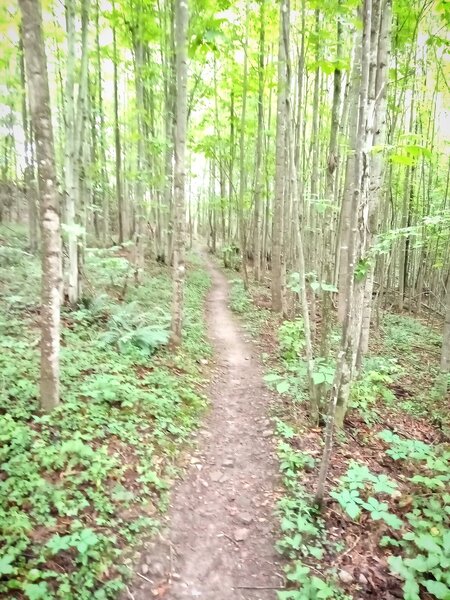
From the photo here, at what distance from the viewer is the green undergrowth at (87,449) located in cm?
335

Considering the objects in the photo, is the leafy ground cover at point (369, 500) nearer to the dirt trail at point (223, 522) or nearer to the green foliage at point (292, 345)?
the dirt trail at point (223, 522)

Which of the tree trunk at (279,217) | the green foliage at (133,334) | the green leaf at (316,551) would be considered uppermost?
the tree trunk at (279,217)

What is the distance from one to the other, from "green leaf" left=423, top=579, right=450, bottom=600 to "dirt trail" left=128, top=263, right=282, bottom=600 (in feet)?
4.22

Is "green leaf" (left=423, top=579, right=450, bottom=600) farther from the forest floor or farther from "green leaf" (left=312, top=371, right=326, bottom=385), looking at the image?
"green leaf" (left=312, top=371, right=326, bottom=385)

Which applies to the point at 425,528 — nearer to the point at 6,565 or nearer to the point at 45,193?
the point at 6,565

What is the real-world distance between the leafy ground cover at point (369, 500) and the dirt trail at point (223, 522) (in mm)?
250

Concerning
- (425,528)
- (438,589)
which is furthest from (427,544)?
(425,528)

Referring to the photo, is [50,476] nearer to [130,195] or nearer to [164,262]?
[164,262]

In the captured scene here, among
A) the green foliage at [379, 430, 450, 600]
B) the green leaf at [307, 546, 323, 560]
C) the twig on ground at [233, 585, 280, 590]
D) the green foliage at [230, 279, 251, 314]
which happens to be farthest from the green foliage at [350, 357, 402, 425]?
the green foliage at [230, 279, 251, 314]

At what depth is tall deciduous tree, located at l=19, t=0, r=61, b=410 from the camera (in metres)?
4.04

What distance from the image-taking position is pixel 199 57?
44.5 feet

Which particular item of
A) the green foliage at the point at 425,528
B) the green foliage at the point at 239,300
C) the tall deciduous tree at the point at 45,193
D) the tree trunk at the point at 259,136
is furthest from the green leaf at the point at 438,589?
the tree trunk at the point at 259,136

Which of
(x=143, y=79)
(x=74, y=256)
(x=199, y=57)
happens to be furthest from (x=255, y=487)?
(x=199, y=57)

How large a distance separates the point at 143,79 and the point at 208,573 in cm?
1289
